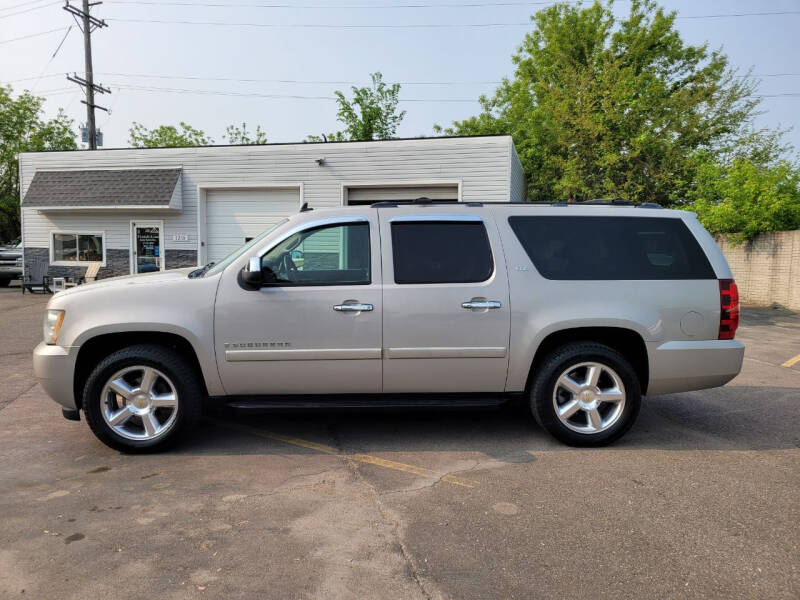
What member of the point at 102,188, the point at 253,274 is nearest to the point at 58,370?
the point at 253,274

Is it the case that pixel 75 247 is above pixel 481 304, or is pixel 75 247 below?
above

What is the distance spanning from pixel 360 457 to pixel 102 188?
15935 millimetres

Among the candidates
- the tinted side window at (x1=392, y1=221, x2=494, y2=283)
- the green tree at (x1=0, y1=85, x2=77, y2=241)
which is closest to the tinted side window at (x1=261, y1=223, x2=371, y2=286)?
the tinted side window at (x1=392, y1=221, x2=494, y2=283)

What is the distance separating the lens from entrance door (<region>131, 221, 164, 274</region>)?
16.9 meters

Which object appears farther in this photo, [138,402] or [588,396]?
[588,396]

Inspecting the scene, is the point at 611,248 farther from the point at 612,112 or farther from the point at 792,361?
the point at 612,112

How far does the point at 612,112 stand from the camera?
20219mm

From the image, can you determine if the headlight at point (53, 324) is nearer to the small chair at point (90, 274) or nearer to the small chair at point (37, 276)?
the small chair at point (90, 274)

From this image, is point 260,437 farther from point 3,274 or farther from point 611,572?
point 3,274

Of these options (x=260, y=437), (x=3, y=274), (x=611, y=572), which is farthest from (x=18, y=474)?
(x=3, y=274)

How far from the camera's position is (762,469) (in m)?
3.95

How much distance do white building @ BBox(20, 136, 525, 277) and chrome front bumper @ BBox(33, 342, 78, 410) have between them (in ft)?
38.3

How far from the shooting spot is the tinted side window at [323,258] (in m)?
4.21

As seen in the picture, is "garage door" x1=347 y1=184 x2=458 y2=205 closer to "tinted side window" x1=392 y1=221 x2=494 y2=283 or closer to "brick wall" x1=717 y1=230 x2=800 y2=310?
"brick wall" x1=717 y1=230 x2=800 y2=310
